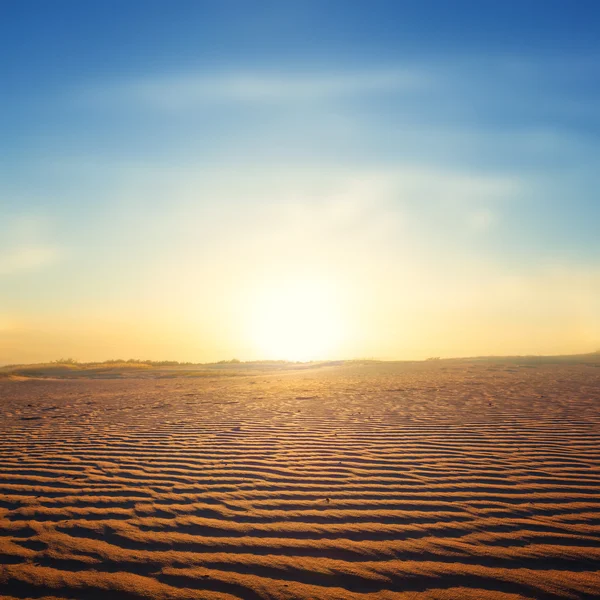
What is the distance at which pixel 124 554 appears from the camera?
9.96 ft

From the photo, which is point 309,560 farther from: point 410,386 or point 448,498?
point 410,386

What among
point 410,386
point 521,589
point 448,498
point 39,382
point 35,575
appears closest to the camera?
point 521,589

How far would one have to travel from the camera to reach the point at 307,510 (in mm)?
3713

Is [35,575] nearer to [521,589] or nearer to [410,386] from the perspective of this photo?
[521,589]

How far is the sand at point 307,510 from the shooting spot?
2684 mm

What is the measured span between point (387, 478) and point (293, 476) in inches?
38.2

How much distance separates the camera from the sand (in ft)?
8.80

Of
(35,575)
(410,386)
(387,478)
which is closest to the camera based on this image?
(35,575)

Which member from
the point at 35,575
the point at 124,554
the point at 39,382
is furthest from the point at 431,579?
the point at 39,382

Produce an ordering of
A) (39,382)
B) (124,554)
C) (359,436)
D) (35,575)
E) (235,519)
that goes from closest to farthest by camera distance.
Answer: (35,575), (124,554), (235,519), (359,436), (39,382)

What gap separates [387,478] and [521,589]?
201 centimetres

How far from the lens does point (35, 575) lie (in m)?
2.80

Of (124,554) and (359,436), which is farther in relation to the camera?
(359,436)

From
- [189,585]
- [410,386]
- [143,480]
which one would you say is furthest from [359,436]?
[410,386]
